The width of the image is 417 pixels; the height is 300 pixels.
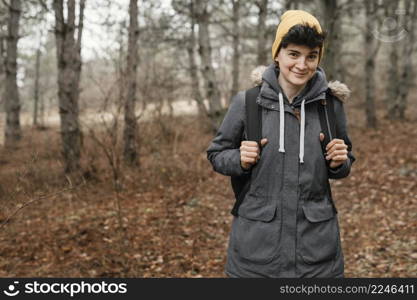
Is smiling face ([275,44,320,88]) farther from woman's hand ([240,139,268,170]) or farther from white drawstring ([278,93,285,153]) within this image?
woman's hand ([240,139,268,170])

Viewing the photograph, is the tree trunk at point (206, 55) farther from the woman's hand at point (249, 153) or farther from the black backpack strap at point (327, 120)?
the woman's hand at point (249, 153)

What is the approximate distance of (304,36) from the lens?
2238mm

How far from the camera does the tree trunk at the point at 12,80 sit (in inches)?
572

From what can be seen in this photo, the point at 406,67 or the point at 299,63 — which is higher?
the point at 406,67

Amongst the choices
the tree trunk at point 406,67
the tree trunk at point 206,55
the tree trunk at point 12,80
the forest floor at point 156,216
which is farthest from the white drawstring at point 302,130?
the tree trunk at point 12,80

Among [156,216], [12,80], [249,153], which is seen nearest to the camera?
[249,153]

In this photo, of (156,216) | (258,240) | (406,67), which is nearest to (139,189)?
(156,216)

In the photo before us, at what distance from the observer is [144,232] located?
6.20 metres

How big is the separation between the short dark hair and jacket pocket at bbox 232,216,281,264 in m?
1.02

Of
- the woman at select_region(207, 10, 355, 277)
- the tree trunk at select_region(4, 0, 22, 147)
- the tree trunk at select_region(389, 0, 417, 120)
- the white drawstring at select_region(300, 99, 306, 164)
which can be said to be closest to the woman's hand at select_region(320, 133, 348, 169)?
the woman at select_region(207, 10, 355, 277)

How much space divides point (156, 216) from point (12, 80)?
11.3 metres

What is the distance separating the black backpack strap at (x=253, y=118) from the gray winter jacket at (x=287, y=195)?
29 millimetres

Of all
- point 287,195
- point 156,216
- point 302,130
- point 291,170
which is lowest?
point 156,216

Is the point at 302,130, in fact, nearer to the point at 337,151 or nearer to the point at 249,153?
the point at 337,151
